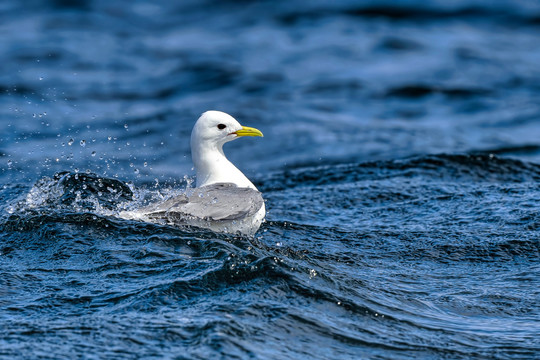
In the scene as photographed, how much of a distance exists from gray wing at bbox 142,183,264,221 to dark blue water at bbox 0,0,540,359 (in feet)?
0.63

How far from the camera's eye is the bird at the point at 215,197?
6.21 metres

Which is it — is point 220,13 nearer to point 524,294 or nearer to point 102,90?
point 102,90

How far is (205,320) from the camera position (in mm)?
4699

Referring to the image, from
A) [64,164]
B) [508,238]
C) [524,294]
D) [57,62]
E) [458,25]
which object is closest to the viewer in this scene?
[524,294]

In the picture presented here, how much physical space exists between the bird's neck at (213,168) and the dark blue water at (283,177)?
578mm

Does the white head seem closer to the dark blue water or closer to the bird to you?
→ the bird

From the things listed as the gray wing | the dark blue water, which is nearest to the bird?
the gray wing

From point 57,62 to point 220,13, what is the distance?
514 centimetres

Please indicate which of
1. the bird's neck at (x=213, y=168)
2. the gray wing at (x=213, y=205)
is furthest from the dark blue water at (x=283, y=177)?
the bird's neck at (x=213, y=168)

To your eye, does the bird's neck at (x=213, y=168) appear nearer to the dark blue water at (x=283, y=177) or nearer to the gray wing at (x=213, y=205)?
the gray wing at (x=213, y=205)

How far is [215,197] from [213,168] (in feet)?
2.60

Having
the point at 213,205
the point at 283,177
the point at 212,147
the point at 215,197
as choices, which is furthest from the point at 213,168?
the point at 283,177

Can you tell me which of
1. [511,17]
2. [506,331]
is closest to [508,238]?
[506,331]

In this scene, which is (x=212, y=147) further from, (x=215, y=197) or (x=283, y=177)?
(x=283, y=177)
